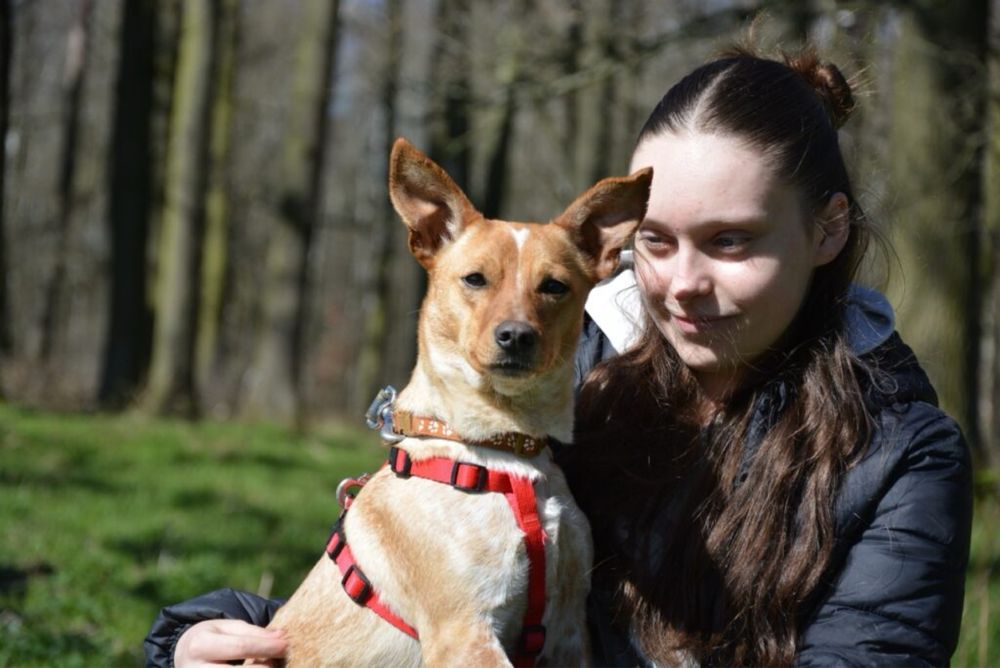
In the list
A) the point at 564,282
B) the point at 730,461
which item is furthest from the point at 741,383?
the point at 564,282

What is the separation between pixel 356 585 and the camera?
2.82 meters

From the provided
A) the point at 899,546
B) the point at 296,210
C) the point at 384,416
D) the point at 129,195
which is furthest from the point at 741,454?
the point at 129,195

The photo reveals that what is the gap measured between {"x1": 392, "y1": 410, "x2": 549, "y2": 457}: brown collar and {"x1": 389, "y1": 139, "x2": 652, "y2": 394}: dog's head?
0.45 feet

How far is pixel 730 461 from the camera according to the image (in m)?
2.78

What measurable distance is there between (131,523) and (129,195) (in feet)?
24.6

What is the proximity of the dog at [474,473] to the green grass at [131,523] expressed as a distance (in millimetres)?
1890

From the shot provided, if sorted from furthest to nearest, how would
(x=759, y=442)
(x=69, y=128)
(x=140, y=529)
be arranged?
(x=69, y=128) → (x=140, y=529) → (x=759, y=442)

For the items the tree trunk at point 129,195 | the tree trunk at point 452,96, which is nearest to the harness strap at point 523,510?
the tree trunk at point 452,96

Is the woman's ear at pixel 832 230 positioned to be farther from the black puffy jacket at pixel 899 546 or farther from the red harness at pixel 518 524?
the red harness at pixel 518 524

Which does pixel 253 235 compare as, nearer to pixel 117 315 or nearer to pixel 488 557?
pixel 117 315

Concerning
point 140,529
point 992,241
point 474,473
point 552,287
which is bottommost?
point 140,529

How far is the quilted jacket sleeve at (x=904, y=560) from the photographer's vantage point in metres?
2.43

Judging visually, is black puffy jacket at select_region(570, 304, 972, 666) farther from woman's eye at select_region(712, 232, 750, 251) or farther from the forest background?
the forest background

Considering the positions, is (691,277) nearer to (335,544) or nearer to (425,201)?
(425,201)
